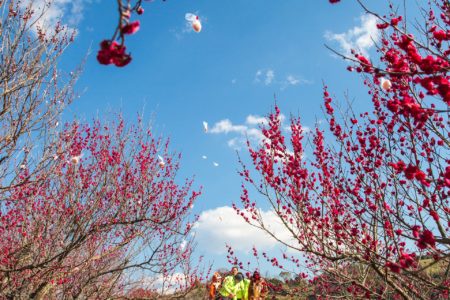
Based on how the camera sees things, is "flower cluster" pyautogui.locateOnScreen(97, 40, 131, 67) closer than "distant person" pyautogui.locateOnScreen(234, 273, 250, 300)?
Yes

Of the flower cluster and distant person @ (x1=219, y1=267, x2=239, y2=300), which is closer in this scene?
the flower cluster

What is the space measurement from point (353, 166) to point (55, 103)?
5.30 meters

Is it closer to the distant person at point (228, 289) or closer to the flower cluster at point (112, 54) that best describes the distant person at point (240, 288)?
the distant person at point (228, 289)

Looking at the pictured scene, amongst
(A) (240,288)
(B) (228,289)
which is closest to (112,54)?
(B) (228,289)

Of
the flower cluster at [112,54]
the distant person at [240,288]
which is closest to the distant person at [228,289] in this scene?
the distant person at [240,288]

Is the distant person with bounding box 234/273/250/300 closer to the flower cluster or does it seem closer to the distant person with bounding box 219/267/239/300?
the distant person with bounding box 219/267/239/300

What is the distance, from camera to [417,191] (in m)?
5.53

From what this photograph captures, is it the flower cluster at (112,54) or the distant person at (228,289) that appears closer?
the flower cluster at (112,54)

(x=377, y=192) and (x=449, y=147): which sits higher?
(x=449, y=147)

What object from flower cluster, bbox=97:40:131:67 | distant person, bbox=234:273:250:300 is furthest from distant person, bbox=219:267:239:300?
flower cluster, bbox=97:40:131:67

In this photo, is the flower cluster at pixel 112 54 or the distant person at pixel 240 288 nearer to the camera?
the flower cluster at pixel 112 54

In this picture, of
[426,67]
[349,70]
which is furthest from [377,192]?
[426,67]

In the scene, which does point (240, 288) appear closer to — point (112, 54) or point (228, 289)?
point (228, 289)

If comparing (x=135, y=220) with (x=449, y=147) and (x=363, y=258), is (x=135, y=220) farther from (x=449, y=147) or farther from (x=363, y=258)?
(x=449, y=147)
